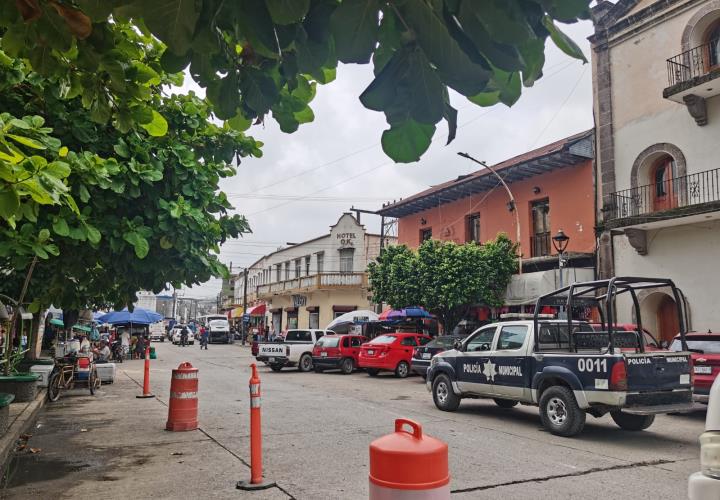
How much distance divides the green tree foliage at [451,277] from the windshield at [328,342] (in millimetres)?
2926

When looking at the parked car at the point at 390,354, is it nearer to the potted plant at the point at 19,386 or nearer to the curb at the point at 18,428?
the curb at the point at 18,428

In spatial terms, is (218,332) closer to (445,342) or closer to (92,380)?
(445,342)

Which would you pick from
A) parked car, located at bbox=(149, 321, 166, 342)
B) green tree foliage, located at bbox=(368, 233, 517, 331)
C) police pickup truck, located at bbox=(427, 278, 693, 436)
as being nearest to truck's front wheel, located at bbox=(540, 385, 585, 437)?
police pickup truck, located at bbox=(427, 278, 693, 436)

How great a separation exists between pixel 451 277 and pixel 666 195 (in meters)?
7.26

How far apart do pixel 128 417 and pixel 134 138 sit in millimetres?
6218

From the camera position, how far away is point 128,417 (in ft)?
35.2

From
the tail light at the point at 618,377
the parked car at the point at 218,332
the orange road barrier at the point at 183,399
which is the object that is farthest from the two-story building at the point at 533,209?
the parked car at the point at 218,332

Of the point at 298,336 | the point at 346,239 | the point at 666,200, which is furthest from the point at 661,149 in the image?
the point at 346,239

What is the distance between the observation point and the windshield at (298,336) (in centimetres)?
2388

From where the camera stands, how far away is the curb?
6933 mm

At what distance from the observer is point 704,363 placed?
10289 millimetres

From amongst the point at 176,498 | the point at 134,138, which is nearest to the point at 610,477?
the point at 176,498

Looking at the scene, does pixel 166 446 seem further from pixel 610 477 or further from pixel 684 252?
pixel 684 252

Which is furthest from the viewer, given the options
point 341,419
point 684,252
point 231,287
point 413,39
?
point 231,287
